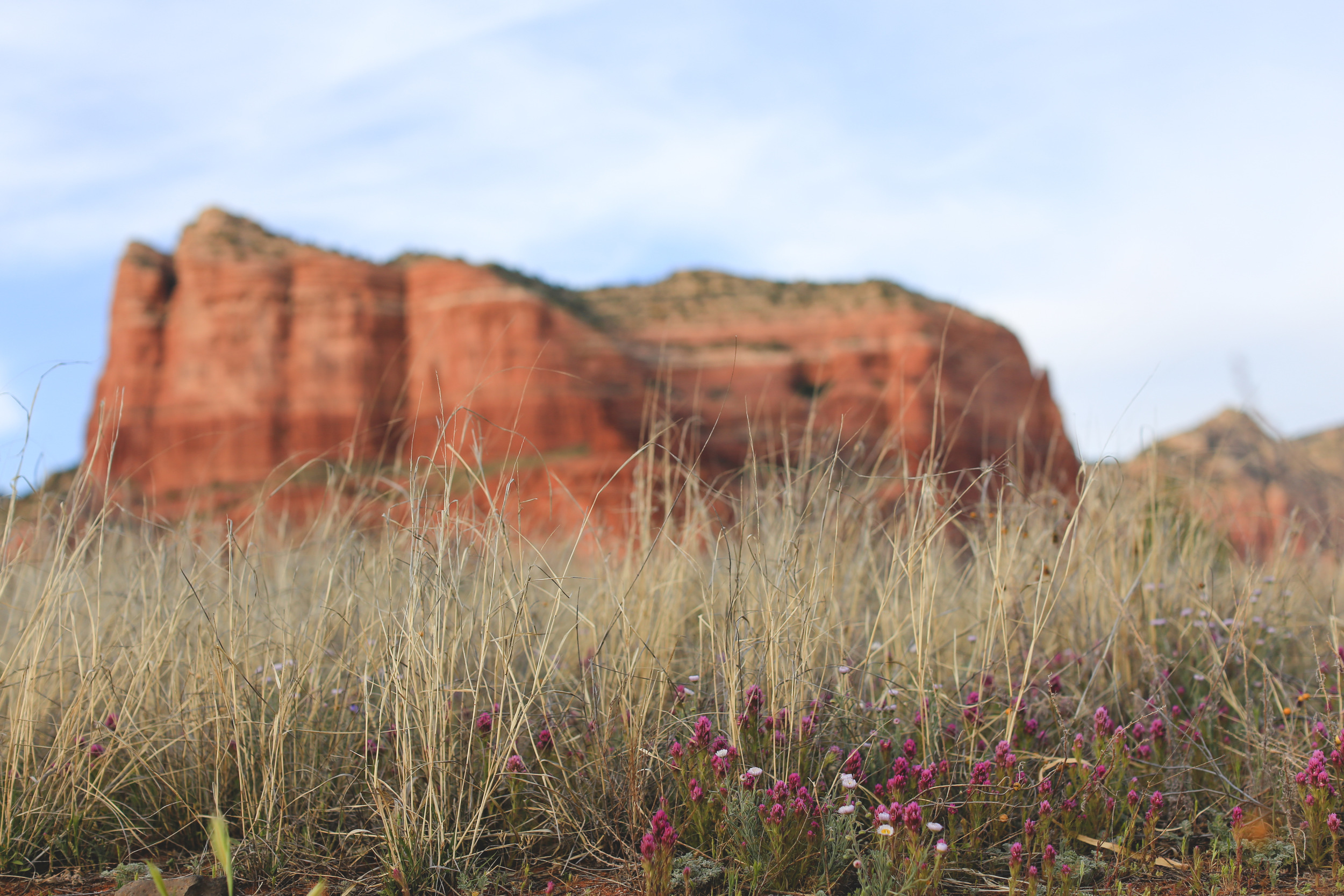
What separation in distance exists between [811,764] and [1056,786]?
0.88 m

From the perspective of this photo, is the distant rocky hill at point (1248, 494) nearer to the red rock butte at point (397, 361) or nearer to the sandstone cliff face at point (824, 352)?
the sandstone cliff face at point (824, 352)

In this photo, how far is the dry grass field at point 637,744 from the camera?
257 cm

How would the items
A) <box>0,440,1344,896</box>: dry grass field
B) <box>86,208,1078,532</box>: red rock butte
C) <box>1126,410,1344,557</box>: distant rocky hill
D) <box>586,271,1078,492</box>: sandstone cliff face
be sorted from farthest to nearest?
<box>586,271,1078,492</box>: sandstone cliff face
<box>86,208,1078,532</box>: red rock butte
<box>1126,410,1344,557</box>: distant rocky hill
<box>0,440,1344,896</box>: dry grass field

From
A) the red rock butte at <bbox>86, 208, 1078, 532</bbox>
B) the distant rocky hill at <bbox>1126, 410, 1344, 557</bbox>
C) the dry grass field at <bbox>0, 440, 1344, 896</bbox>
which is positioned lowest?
the dry grass field at <bbox>0, 440, 1344, 896</bbox>

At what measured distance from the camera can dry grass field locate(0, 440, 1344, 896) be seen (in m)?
2.57

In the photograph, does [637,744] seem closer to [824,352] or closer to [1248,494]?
[1248,494]

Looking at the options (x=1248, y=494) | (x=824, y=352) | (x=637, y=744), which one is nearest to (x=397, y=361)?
(x=824, y=352)

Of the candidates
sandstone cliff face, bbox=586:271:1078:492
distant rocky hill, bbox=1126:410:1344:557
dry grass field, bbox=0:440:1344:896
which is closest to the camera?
dry grass field, bbox=0:440:1344:896

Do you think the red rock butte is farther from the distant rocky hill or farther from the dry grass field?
the dry grass field

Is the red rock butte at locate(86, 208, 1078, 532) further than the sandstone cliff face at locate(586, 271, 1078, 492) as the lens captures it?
No

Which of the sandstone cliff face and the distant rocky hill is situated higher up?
the sandstone cliff face

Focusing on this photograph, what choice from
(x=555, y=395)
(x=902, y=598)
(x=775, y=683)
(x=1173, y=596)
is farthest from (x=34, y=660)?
(x=555, y=395)

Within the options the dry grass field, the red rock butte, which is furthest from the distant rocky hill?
the red rock butte

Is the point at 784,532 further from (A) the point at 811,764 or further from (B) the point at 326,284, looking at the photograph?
(B) the point at 326,284
